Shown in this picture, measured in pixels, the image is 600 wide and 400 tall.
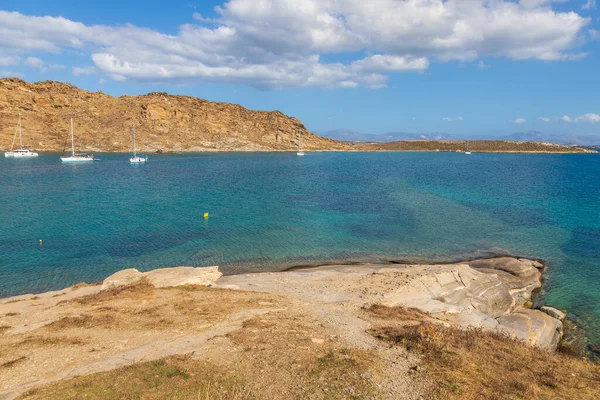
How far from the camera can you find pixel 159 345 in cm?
1210

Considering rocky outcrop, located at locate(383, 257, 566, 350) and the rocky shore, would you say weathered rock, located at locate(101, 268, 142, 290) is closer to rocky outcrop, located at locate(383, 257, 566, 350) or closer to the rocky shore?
Answer: the rocky shore

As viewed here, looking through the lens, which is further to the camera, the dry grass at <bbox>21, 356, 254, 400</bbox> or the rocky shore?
the rocky shore

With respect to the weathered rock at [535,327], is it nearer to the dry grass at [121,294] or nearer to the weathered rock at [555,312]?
the weathered rock at [555,312]

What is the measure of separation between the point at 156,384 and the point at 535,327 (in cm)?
1583

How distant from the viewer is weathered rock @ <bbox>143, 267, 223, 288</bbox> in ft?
61.2

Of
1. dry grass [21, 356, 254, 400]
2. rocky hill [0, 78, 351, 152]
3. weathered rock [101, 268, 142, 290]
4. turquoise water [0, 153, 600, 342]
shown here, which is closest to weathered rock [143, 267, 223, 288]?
weathered rock [101, 268, 142, 290]

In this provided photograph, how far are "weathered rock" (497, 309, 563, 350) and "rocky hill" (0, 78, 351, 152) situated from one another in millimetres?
131927

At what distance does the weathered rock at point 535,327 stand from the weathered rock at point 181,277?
1432cm

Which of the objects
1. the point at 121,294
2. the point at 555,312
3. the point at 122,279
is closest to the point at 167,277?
the point at 122,279

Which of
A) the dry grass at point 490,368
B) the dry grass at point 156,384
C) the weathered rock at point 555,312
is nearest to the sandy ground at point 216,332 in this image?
the dry grass at point 156,384

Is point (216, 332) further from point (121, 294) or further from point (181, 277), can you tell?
point (181, 277)

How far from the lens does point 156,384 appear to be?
940 centimetres

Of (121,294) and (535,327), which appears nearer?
(535,327)

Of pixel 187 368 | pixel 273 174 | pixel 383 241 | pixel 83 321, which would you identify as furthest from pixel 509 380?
pixel 273 174
